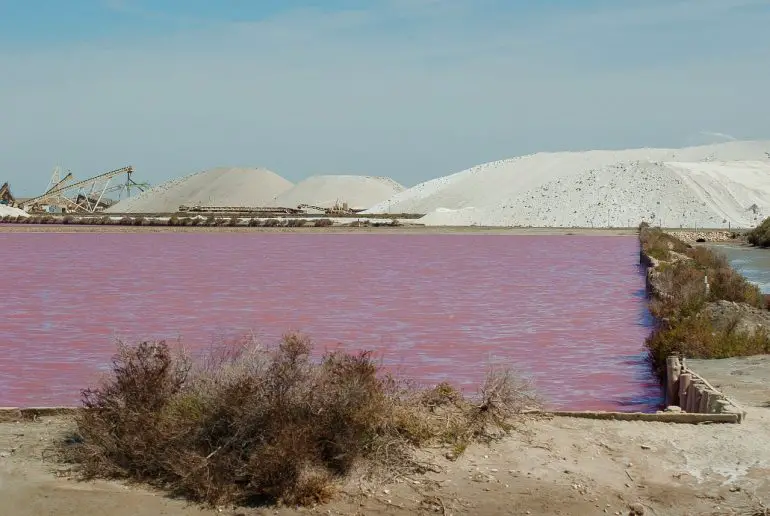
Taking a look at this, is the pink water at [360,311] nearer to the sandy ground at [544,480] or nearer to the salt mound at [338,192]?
the sandy ground at [544,480]

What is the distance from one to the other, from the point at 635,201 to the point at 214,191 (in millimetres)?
85486

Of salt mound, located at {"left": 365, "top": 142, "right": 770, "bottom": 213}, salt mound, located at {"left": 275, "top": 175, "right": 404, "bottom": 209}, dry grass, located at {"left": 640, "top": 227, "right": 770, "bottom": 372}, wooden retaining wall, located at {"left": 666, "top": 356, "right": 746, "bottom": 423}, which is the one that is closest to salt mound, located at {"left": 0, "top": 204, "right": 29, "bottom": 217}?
salt mound, located at {"left": 365, "top": 142, "right": 770, "bottom": 213}

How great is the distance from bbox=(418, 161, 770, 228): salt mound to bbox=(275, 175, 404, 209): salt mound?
5866 cm

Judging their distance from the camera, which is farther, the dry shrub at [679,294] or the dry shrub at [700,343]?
the dry shrub at [679,294]

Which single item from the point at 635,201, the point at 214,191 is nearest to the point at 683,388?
the point at 635,201

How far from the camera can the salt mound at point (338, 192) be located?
147m

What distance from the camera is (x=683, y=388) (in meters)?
10.2

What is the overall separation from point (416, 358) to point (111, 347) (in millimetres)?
4147

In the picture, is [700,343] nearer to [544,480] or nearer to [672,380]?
[672,380]

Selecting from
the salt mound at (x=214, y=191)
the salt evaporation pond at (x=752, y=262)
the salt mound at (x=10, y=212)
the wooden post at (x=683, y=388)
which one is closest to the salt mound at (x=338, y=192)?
the salt mound at (x=214, y=191)

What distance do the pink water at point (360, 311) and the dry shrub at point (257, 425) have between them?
1.14 m

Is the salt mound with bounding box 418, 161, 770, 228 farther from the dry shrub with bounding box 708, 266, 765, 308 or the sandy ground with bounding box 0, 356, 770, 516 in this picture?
the sandy ground with bounding box 0, 356, 770, 516

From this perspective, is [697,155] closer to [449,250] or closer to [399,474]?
[449,250]

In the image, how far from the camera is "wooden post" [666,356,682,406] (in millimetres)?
10758
